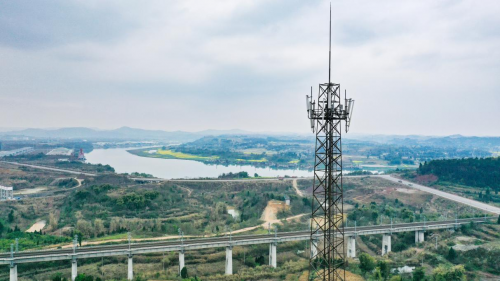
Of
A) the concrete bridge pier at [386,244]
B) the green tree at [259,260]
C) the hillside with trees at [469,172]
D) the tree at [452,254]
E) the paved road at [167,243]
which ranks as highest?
the hillside with trees at [469,172]

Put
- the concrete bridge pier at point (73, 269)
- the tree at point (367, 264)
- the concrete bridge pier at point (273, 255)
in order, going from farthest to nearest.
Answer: the concrete bridge pier at point (273, 255)
the concrete bridge pier at point (73, 269)
the tree at point (367, 264)

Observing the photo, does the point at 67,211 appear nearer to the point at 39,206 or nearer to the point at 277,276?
the point at 39,206

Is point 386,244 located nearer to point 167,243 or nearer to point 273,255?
point 273,255

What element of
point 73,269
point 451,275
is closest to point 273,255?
point 451,275

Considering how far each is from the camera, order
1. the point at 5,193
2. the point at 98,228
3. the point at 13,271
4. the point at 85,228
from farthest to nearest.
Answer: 1. the point at 5,193
2. the point at 98,228
3. the point at 85,228
4. the point at 13,271

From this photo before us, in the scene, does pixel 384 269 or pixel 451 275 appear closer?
pixel 451 275

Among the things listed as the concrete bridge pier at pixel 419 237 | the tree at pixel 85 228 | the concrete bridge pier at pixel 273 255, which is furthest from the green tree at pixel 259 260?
the tree at pixel 85 228

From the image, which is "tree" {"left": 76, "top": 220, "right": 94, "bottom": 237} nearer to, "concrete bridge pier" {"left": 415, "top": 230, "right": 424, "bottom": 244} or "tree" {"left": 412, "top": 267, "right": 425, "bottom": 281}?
"tree" {"left": 412, "top": 267, "right": 425, "bottom": 281}

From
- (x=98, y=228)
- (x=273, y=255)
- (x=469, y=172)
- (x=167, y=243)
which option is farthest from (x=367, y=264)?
A: (x=469, y=172)

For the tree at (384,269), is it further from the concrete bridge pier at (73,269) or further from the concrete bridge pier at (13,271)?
the concrete bridge pier at (13,271)

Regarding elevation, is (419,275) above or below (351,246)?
above

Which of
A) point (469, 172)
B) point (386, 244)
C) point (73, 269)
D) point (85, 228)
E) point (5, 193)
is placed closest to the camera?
point (73, 269)

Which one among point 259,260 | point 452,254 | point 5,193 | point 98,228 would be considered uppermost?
point 452,254
